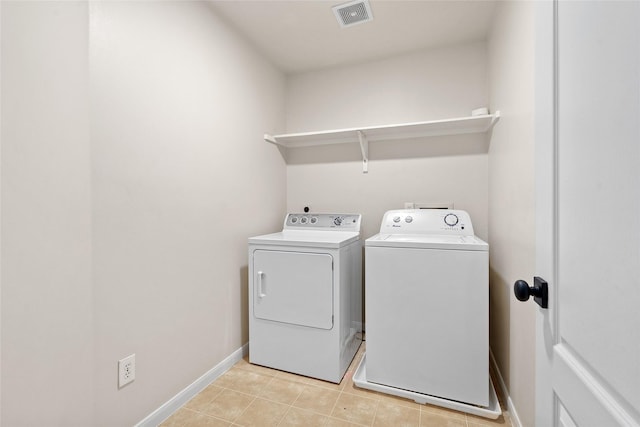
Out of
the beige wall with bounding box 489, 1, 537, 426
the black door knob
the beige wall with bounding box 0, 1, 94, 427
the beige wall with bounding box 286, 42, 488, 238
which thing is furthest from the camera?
the beige wall with bounding box 286, 42, 488, 238

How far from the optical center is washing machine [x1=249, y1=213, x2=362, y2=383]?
6.10ft

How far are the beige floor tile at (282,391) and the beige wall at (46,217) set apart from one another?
34.7 inches

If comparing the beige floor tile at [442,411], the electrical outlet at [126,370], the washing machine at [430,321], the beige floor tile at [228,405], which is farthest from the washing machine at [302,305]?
the electrical outlet at [126,370]

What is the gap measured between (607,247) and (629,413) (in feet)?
0.81

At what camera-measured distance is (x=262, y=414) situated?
1.58 m

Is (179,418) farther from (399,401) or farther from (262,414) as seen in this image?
(399,401)

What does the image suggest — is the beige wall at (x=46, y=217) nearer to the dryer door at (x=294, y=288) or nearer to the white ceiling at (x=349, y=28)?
the dryer door at (x=294, y=288)

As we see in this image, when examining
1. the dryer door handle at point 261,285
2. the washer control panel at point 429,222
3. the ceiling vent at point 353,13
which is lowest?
the dryer door handle at point 261,285

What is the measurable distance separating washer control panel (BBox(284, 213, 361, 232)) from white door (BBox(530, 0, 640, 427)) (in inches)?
65.4

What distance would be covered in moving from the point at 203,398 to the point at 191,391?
8cm

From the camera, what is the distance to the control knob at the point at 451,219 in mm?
2121

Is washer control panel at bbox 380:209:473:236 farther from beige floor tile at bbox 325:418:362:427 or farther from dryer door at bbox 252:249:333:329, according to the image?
beige floor tile at bbox 325:418:362:427

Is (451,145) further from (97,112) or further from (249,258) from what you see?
(97,112)

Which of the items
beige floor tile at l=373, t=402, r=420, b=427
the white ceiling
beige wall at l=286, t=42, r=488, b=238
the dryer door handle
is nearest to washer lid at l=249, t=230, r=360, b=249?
the dryer door handle
